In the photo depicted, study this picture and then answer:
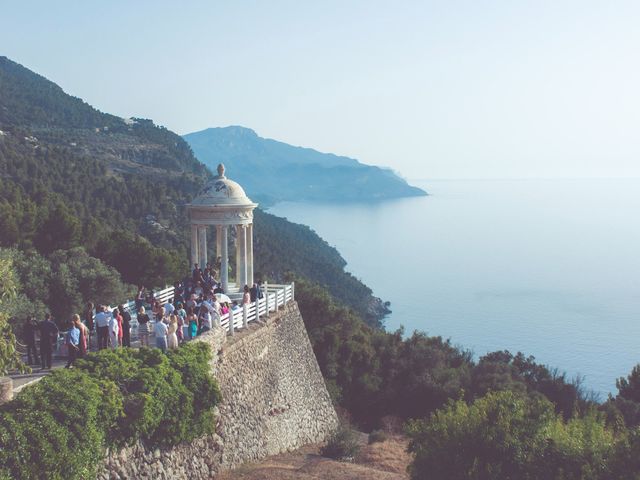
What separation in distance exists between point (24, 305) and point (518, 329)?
68629mm

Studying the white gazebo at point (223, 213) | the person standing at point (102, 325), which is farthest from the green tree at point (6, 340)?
the white gazebo at point (223, 213)

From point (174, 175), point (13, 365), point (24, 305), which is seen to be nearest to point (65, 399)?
point (13, 365)

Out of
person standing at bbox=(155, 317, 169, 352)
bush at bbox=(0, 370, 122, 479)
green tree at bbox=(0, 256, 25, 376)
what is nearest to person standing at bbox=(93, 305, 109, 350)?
person standing at bbox=(155, 317, 169, 352)

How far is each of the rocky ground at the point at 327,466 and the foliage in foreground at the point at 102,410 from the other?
196cm

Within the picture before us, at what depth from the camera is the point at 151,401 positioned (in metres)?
11.9

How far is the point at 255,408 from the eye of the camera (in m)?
18.0

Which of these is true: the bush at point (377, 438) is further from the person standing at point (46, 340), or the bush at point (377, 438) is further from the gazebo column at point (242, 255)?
the person standing at point (46, 340)

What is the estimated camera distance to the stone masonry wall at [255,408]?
42.0 ft

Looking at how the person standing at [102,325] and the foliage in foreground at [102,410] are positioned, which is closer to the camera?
the foliage in foreground at [102,410]

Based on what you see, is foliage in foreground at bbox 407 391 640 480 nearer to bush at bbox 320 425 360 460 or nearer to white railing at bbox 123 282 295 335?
bush at bbox 320 425 360 460

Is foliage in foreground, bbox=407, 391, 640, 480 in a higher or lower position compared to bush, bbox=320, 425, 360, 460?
higher

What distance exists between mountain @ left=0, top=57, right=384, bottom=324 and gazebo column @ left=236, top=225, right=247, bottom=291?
824 centimetres

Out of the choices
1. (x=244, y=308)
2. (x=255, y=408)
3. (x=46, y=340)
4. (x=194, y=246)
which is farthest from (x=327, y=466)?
(x=194, y=246)

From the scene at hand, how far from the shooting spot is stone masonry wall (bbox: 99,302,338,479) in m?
12.8
